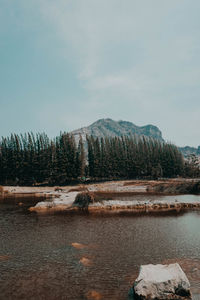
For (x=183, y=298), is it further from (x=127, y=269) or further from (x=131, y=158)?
(x=131, y=158)

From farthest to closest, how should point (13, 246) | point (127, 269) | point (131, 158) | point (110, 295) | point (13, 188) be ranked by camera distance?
point (131, 158)
point (13, 188)
point (13, 246)
point (127, 269)
point (110, 295)

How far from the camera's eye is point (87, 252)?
63.1 ft

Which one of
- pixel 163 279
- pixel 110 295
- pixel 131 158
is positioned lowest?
pixel 110 295

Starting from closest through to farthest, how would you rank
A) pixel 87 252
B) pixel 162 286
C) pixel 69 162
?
pixel 162 286, pixel 87 252, pixel 69 162

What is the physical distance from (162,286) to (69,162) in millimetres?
82371

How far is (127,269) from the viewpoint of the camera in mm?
15867

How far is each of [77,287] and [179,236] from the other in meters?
13.9

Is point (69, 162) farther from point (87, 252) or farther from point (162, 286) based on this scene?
point (162, 286)

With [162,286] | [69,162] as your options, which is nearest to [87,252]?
[162,286]

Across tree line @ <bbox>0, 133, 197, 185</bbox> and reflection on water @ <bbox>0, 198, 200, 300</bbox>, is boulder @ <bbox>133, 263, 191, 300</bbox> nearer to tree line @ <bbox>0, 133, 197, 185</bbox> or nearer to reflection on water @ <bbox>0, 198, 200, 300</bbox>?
reflection on water @ <bbox>0, 198, 200, 300</bbox>

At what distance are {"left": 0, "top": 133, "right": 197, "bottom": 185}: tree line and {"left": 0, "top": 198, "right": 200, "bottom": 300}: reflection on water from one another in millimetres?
59776

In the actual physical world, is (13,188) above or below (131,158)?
below

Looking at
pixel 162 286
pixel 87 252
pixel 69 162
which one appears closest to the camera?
pixel 162 286

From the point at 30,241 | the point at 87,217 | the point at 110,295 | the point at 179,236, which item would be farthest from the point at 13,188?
the point at 110,295
